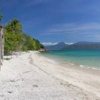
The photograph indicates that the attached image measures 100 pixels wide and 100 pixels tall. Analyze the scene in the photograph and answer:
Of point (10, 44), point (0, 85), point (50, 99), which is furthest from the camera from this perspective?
point (10, 44)

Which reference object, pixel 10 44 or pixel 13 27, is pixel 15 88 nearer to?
pixel 10 44

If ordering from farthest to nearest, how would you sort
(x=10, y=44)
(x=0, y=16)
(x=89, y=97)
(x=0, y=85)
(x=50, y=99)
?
(x=10, y=44)
(x=0, y=16)
(x=0, y=85)
(x=89, y=97)
(x=50, y=99)

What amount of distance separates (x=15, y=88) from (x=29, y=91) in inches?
32.8

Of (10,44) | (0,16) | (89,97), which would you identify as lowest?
(89,97)

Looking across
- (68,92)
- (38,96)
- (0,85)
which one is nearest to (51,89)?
(68,92)

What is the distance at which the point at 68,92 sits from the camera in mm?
11008

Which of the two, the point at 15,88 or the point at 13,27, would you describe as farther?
the point at 13,27

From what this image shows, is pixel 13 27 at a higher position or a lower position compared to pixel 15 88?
higher

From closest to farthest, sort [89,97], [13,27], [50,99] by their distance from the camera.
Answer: [50,99]
[89,97]
[13,27]

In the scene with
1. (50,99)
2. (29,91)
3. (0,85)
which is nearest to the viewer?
(50,99)

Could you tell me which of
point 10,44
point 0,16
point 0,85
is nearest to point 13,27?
point 10,44

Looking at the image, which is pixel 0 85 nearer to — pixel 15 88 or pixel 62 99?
pixel 15 88

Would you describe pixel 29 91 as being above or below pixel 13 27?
below

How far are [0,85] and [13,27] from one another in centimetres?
5301
